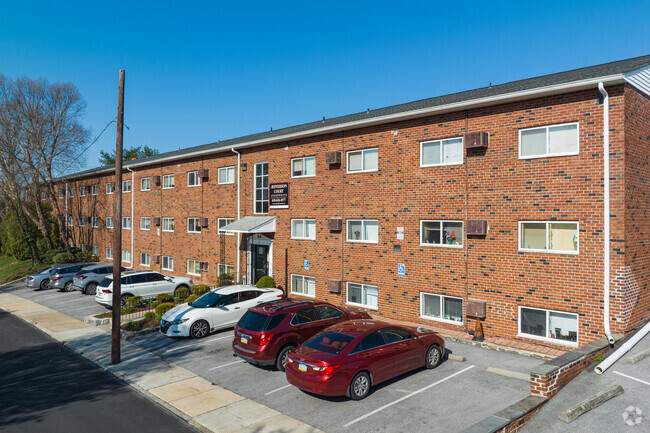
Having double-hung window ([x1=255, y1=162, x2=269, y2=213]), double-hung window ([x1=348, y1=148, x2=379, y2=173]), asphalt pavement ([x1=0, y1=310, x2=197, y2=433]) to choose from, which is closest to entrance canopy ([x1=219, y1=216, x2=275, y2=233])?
double-hung window ([x1=255, y1=162, x2=269, y2=213])

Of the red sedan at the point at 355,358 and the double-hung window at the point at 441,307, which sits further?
the double-hung window at the point at 441,307

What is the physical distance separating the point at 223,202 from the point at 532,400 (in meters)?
18.7

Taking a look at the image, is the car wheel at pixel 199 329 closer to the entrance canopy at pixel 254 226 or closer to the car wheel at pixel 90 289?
the entrance canopy at pixel 254 226

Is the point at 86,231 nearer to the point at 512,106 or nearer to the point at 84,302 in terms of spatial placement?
the point at 84,302

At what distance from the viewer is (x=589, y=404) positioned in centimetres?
775

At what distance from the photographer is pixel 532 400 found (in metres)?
7.96

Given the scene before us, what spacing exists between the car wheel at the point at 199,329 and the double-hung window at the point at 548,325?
1019 centimetres

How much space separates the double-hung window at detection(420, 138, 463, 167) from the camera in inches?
556

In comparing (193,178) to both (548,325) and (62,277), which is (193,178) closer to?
(62,277)

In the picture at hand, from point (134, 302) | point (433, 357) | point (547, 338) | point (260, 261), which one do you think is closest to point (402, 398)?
point (433, 357)

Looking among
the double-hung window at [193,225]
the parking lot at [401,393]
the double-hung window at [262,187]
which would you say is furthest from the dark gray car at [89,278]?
the parking lot at [401,393]

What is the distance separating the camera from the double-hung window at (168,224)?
91.2ft

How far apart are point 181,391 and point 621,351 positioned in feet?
34.1

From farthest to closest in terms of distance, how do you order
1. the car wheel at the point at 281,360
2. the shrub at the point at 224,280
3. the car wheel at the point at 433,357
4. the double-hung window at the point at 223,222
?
the double-hung window at the point at 223,222
the shrub at the point at 224,280
the car wheel at the point at 281,360
the car wheel at the point at 433,357
